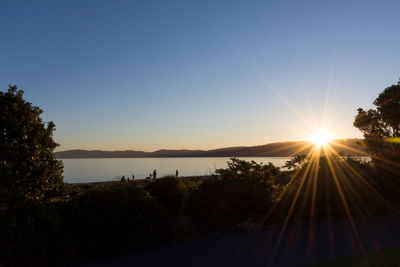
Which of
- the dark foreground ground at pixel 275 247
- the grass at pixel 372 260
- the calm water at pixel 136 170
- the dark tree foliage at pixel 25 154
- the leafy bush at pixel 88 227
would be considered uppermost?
the dark tree foliage at pixel 25 154

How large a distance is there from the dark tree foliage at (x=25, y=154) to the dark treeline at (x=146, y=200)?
0.10ft

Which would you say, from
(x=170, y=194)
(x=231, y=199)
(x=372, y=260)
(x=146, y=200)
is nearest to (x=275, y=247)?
(x=372, y=260)

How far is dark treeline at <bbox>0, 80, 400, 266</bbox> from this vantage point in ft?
21.2

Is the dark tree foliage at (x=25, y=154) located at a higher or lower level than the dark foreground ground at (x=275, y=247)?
higher

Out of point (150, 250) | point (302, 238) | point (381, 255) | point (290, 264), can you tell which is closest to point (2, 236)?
point (150, 250)

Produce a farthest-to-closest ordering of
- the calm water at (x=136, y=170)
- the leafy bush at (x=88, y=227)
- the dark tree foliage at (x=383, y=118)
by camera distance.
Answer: the calm water at (x=136, y=170)
the dark tree foliage at (x=383, y=118)
the leafy bush at (x=88, y=227)

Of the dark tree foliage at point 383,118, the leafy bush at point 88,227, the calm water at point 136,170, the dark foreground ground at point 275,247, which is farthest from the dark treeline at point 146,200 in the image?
the dark tree foliage at point 383,118

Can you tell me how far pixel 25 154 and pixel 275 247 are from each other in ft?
24.8

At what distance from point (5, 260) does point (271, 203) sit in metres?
7.81

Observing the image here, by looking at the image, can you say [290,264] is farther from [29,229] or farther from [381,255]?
[29,229]

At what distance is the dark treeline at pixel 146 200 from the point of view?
647cm

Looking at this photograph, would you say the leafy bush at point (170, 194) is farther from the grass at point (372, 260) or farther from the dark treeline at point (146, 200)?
the grass at point (372, 260)

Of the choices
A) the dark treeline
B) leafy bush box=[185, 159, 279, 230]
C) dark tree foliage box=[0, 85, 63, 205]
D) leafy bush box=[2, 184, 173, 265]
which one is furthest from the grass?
dark tree foliage box=[0, 85, 63, 205]

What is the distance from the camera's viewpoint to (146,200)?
25.8 feet
